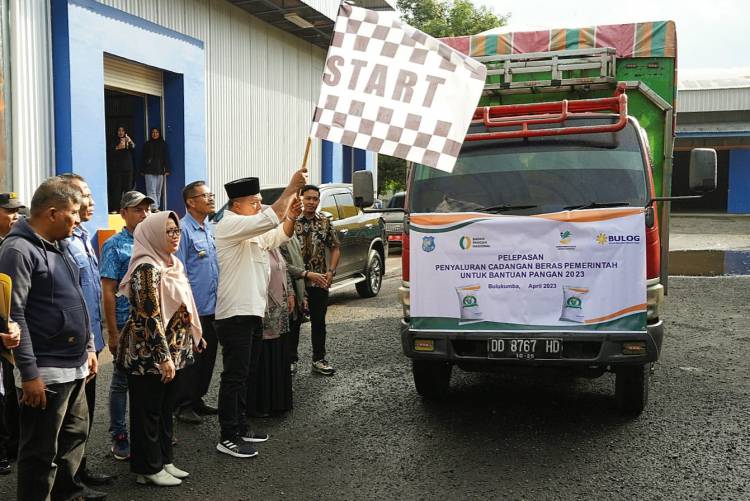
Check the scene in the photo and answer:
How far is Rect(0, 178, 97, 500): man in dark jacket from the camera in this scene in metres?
3.53

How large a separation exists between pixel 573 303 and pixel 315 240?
2.96m

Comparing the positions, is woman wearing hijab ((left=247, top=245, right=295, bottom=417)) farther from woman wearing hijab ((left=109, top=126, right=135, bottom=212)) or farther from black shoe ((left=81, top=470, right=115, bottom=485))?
woman wearing hijab ((left=109, top=126, right=135, bottom=212))

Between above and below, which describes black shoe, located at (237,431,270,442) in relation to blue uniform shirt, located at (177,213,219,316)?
below

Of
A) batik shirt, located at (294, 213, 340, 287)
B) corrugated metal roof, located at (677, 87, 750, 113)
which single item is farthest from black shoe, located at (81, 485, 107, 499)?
corrugated metal roof, located at (677, 87, 750, 113)

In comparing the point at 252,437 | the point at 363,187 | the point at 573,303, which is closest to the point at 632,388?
the point at 573,303

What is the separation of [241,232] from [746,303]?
9.22m

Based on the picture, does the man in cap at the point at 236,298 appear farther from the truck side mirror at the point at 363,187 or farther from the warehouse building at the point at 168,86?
the warehouse building at the point at 168,86

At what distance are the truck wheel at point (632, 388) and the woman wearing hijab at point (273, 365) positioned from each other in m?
2.58

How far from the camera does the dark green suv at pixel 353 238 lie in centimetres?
1103

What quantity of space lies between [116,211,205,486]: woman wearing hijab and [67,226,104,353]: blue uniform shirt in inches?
15.1

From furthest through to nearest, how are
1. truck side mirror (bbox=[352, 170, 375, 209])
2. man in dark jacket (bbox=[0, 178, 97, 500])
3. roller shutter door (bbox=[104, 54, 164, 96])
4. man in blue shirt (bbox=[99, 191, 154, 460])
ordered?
1. roller shutter door (bbox=[104, 54, 164, 96])
2. truck side mirror (bbox=[352, 170, 375, 209])
3. man in blue shirt (bbox=[99, 191, 154, 460])
4. man in dark jacket (bbox=[0, 178, 97, 500])

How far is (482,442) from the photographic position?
5.20m

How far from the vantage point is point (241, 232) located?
485 cm

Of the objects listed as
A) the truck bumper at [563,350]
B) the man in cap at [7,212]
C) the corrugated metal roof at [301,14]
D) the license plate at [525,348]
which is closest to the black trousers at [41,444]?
the man in cap at [7,212]
